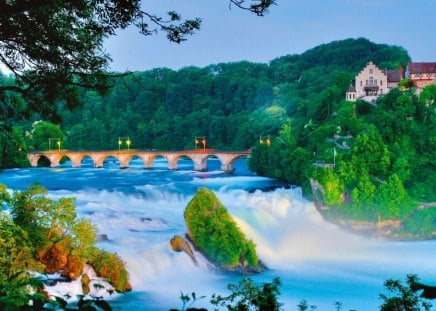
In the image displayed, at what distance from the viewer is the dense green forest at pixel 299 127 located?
3562cm

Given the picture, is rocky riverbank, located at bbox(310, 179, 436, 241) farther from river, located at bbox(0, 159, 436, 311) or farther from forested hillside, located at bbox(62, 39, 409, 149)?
forested hillside, located at bbox(62, 39, 409, 149)

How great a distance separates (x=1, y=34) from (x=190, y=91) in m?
83.7

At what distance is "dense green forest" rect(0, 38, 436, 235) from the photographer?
35625 millimetres

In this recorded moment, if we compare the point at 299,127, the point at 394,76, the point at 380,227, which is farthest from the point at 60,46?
the point at 394,76

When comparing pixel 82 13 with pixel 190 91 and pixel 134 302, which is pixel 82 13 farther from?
pixel 190 91

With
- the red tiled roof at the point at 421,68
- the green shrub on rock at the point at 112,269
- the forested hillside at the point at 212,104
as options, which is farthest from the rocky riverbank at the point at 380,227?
the forested hillside at the point at 212,104

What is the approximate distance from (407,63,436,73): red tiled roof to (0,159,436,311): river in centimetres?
2008

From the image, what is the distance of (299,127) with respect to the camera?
5144 cm

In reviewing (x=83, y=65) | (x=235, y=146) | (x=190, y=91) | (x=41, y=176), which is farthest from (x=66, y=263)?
(x=190, y=91)

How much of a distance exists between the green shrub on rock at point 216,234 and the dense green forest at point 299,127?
583 centimetres

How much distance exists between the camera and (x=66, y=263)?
57.0 feet

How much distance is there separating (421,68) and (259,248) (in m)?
34.1

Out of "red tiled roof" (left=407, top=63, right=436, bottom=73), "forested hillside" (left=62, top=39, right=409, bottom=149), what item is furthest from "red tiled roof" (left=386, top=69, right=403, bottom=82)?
"forested hillside" (left=62, top=39, right=409, bottom=149)

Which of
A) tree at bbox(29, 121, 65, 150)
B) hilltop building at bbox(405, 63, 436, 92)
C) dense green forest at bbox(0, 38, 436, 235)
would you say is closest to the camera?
dense green forest at bbox(0, 38, 436, 235)
